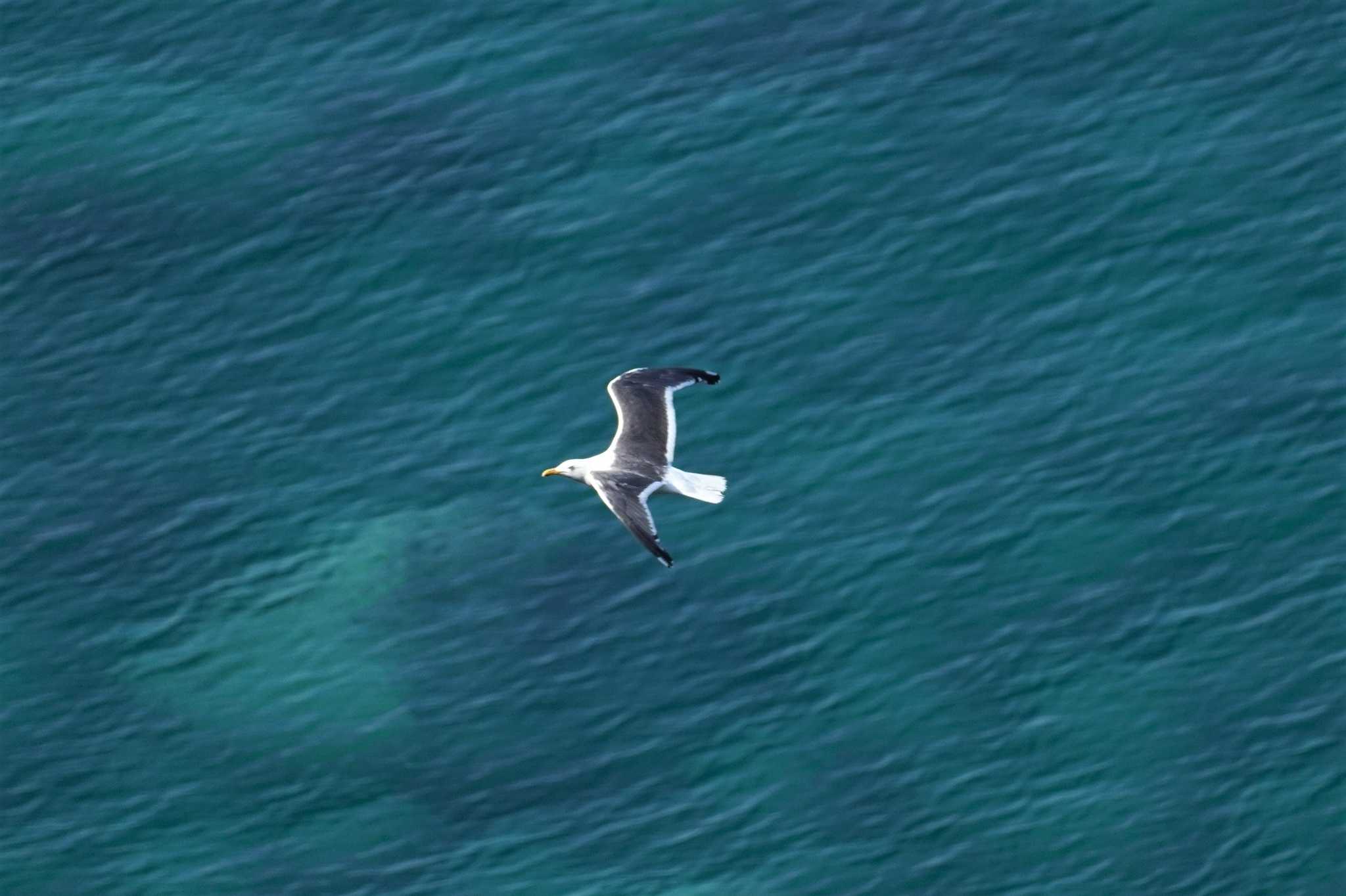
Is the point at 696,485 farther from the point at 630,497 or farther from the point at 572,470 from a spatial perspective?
the point at 572,470

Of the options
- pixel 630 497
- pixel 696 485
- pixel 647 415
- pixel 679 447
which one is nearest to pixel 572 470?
pixel 647 415

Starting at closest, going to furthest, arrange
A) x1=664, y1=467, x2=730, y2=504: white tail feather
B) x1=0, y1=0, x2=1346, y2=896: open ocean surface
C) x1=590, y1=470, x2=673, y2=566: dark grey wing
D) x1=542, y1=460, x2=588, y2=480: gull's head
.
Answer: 1. x1=590, y1=470, x2=673, y2=566: dark grey wing
2. x1=664, y1=467, x2=730, y2=504: white tail feather
3. x1=542, y1=460, x2=588, y2=480: gull's head
4. x1=0, y1=0, x2=1346, y2=896: open ocean surface

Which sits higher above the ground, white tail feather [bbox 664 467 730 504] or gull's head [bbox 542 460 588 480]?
gull's head [bbox 542 460 588 480]

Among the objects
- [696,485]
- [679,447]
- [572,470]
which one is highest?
[679,447]

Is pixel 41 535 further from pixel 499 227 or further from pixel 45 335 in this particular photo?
pixel 499 227

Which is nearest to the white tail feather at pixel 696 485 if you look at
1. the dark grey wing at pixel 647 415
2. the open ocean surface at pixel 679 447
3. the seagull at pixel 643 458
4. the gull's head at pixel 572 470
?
the seagull at pixel 643 458

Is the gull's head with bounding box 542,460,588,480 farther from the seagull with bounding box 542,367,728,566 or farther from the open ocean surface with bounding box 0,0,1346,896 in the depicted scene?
the open ocean surface with bounding box 0,0,1346,896

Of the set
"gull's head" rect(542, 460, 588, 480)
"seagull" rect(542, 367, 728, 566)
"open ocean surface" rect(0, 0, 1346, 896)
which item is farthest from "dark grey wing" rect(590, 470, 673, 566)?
"open ocean surface" rect(0, 0, 1346, 896)

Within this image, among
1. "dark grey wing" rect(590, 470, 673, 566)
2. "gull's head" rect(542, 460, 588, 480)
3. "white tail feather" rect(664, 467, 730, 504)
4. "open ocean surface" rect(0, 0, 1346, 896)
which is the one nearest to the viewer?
"dark grey wing" rect(590, 470, 673, 566)
